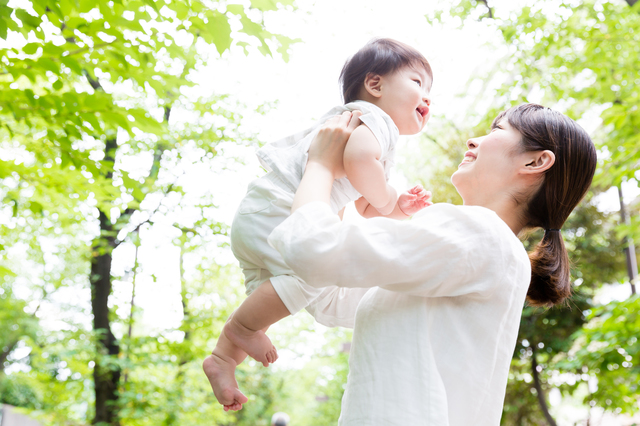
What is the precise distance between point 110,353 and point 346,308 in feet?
17.8

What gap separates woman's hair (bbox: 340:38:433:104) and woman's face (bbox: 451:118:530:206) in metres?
0.29

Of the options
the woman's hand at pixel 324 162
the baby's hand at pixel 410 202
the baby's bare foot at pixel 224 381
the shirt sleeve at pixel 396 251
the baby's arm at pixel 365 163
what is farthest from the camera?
the baby's hand at pixel 410 202

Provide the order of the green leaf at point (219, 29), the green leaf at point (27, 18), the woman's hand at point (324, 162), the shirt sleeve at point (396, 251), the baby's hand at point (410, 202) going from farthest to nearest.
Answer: the green leaf at point (219, 29) → the green leaf at point (27, 18) → the baby's hand at point (410, 202) → the woman's hand at point (324, 162) → the shirt sleeve at point (396, 251)

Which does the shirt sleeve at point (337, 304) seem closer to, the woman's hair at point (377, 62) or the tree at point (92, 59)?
the woman's hair at point (377, 62)

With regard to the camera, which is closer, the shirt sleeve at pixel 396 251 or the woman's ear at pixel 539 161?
the shirt sleeve at pixel 396 251

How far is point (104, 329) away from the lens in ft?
18.7

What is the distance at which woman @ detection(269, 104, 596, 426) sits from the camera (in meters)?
0.85

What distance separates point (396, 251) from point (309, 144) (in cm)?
43

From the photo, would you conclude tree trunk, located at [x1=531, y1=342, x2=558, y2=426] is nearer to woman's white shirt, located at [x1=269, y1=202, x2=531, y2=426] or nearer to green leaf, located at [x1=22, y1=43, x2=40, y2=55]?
woman's white shirt, located at [x1=269, y1=202, x2=531, y2=426]

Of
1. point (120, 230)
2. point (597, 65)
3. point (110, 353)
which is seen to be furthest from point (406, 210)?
point (110, 353)

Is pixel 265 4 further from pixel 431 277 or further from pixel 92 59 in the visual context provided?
pixel 431 277

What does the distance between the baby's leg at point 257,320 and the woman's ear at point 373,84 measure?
54 cm

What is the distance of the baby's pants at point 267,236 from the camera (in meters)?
1.10

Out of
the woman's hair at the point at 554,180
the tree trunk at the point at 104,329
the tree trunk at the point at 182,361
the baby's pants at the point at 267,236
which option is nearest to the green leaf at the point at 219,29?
the baby's pants at the point at 267,236
